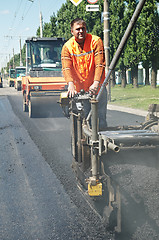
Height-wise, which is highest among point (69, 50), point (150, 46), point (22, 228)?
point (150, 46)

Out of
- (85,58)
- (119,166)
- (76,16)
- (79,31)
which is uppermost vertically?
(76,16)

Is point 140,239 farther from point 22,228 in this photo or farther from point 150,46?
point 150,46

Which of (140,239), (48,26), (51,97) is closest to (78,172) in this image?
(140,239)

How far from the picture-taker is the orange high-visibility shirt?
420 centimetres

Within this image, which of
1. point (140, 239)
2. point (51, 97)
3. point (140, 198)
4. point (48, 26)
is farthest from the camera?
point (48, 26)

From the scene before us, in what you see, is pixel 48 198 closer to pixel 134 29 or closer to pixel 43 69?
pixel 43 69

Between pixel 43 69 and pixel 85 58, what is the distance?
8.92 m

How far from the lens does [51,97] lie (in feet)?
39.0

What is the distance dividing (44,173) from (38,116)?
7.33 meters

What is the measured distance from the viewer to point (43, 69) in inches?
510

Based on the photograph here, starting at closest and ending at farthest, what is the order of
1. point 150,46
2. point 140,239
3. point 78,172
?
point 140,239 → point 78,172 → point 150,46

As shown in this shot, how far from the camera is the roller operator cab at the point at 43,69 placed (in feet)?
38.7

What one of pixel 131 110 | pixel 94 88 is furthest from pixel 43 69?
pixel 94 88

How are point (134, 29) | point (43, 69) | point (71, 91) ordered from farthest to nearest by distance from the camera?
point (134, 29) → point (43, 69) → point (71, 91)
